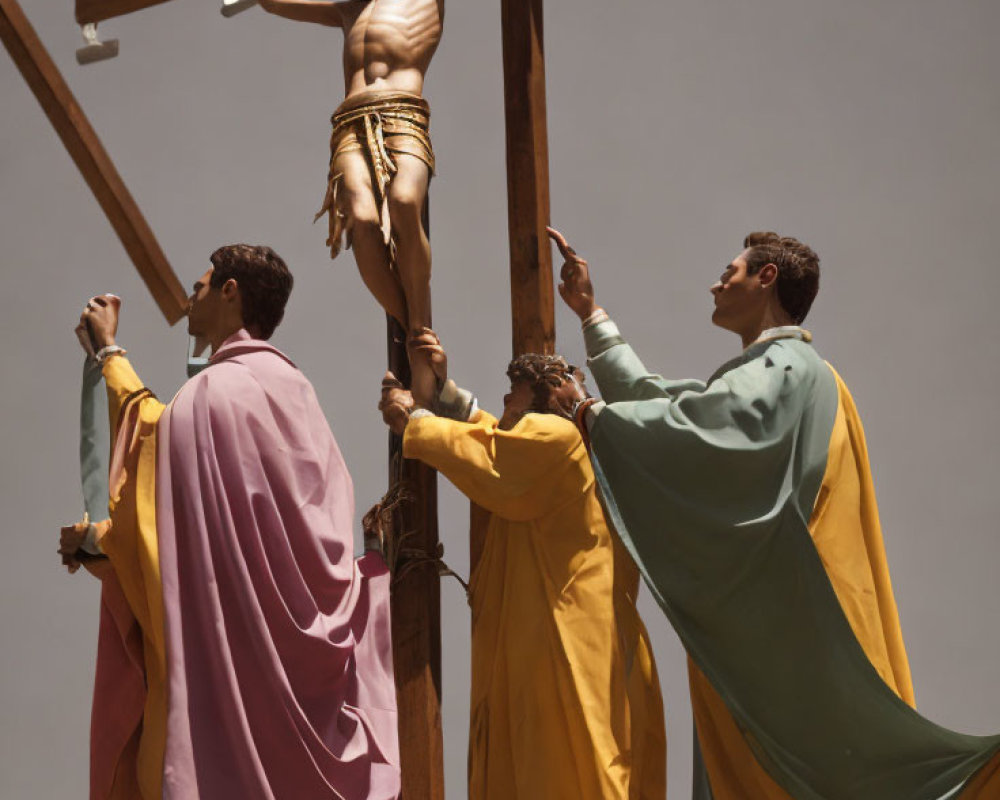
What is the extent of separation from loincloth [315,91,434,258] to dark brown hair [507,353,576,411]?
43 centimetres

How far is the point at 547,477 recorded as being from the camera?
14.8ft

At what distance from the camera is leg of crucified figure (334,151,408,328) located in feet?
15.6

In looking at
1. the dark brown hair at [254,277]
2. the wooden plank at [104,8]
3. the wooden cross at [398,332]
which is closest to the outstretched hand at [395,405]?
the wooden cross at [398,332]

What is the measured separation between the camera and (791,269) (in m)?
4.57

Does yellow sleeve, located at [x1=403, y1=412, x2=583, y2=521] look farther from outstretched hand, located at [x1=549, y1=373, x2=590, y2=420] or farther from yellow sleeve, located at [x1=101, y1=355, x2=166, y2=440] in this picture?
yellow sleeve, located at [x1=101, y1=355, x2=166, y2=440]

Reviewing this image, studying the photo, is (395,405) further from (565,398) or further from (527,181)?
(527,181)

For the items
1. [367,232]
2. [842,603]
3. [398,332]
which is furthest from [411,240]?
[842,603]

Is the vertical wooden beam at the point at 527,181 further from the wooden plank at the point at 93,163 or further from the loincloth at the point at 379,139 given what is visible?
the wooden plank at the point at 93,163

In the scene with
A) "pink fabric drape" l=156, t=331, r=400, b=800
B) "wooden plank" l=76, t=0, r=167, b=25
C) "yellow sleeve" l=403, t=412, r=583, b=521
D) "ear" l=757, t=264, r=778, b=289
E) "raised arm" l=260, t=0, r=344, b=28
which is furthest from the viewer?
"wooden plank" l=76, t=0, r=167, b=25

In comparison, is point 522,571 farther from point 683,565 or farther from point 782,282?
point 782,282

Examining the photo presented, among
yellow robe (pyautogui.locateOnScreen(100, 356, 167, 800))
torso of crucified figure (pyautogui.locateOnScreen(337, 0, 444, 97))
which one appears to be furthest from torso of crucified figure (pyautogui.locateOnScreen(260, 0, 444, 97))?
yellow robe (pyautogui.locateOnScreen(100, 356, 167, 800))

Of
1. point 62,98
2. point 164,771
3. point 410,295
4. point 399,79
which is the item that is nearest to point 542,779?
point 164,771

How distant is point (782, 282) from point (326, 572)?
1192 millimetres

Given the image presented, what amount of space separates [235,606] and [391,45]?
1.50m
